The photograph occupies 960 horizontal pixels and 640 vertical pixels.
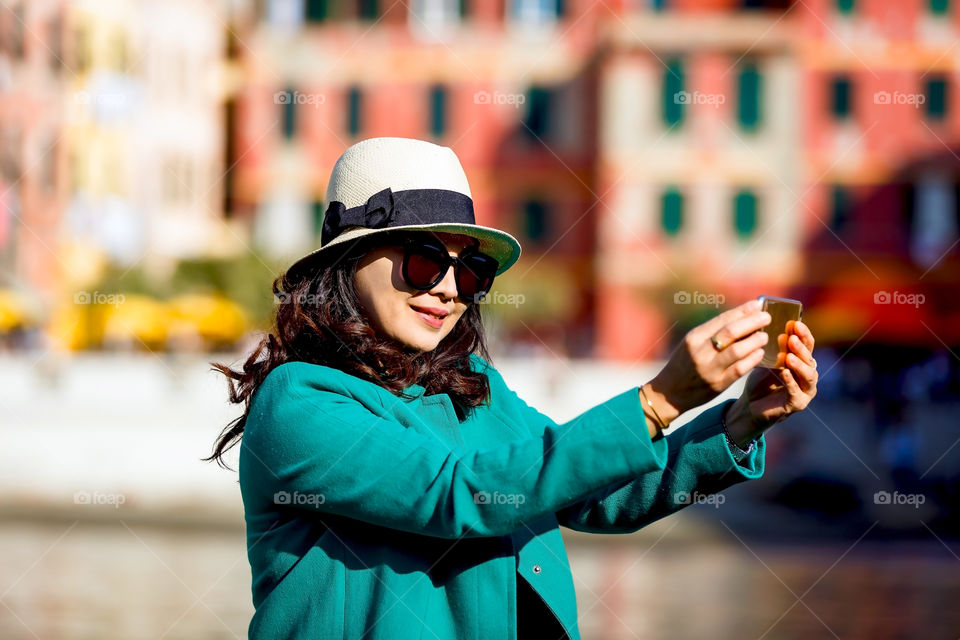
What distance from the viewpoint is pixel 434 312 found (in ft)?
6.83

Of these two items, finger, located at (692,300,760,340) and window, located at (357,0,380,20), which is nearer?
finger, located at (692,300,760,340)

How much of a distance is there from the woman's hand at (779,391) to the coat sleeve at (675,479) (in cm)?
3

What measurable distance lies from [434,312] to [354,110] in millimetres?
29148

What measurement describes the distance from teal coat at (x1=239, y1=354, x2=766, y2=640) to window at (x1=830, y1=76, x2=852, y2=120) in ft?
93.0

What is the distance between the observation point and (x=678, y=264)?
89.9ft

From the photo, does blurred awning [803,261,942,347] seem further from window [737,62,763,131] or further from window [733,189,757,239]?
window [737,62,763,131]

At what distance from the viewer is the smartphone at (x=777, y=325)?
1790mm

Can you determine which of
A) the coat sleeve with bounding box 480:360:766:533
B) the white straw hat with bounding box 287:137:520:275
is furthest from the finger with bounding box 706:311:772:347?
the white straw hat with bounding box 287:137:520:275

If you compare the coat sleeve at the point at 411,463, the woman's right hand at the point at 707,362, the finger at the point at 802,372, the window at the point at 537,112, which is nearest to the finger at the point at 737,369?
the woman's right hand at the point at 707,362

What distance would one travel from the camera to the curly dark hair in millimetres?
2000

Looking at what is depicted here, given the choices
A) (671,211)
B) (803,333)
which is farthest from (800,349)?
(671,211)

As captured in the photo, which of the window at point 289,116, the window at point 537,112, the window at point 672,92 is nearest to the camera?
the window at point 672,92

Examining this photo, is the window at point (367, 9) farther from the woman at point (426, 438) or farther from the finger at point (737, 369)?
the finger at point (737, 369)

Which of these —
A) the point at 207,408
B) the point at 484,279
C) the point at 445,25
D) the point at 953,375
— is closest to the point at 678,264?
the point at 953,375
